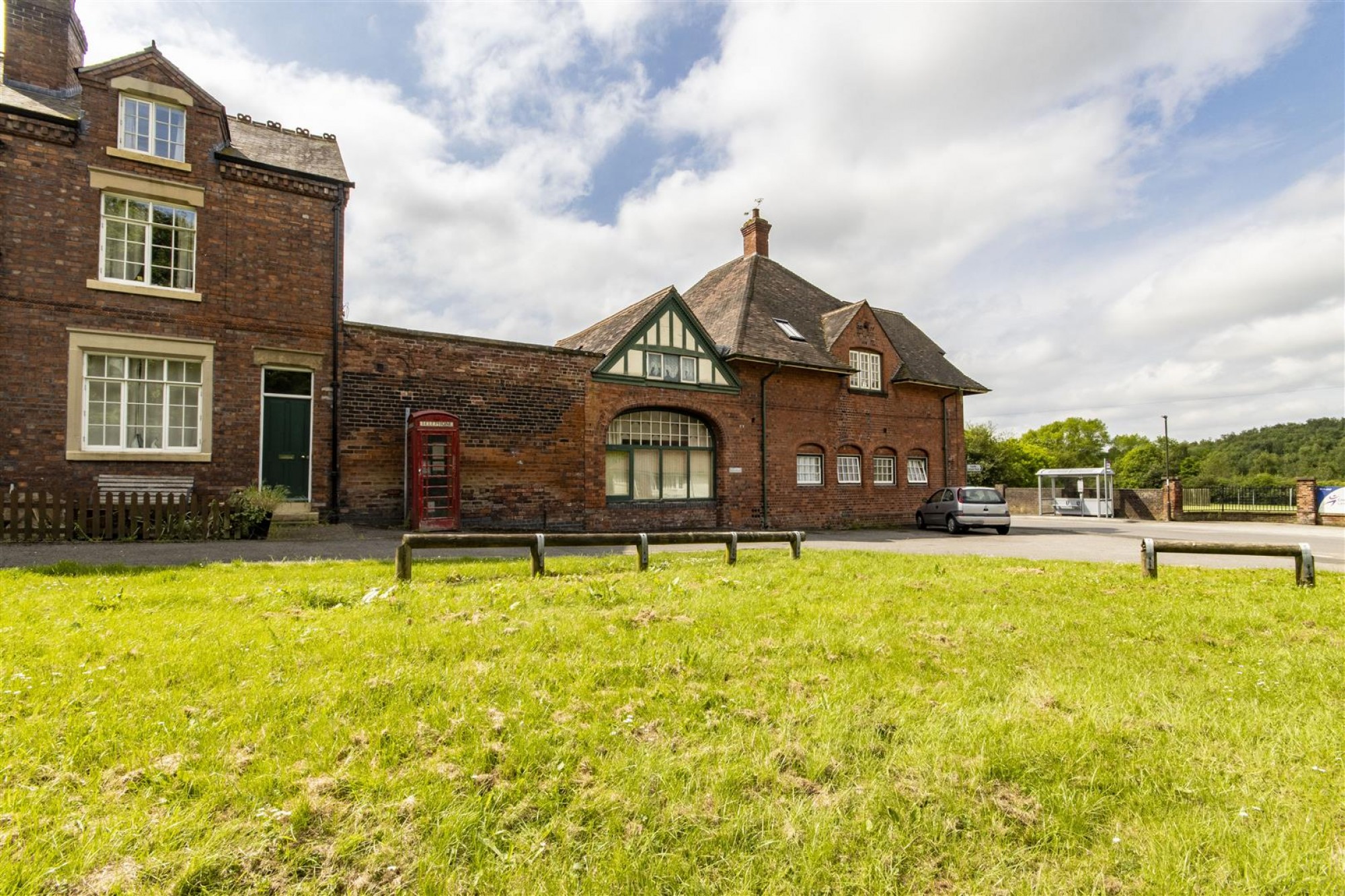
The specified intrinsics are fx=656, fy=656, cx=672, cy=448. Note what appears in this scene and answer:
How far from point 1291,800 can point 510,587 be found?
6071 millimetres

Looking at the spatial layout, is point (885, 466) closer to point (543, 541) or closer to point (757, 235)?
point (757, 235)

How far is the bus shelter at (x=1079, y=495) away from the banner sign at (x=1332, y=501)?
25.4 feet

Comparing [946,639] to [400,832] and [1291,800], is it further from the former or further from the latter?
[400,832]

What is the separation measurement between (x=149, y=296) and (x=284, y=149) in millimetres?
4780

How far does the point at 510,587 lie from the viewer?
23.0 ft

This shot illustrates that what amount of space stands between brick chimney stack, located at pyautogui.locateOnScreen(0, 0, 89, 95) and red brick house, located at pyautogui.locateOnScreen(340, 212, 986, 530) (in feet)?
25.8

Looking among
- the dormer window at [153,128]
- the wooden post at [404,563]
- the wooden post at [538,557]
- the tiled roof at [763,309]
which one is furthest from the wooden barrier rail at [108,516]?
the tiled roof at [763,309]

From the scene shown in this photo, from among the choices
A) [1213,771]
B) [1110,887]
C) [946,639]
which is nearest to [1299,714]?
[1213,771]

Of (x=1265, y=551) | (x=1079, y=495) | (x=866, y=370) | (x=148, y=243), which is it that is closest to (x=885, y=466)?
(x=866, y=370)

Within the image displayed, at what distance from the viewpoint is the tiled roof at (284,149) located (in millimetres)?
14422

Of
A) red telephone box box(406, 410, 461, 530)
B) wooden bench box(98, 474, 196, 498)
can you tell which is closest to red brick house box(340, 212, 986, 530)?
red telephone box box(406, 410, 461, 530)

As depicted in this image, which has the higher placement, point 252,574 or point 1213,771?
point 252,574

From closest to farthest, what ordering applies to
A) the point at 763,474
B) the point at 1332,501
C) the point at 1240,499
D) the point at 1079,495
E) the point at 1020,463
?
the point at 763,474 < the point at 1332,501 < the point at 1240,499 < the point at 1079,495 < the point at 1020,463

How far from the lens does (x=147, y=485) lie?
41.5ft
